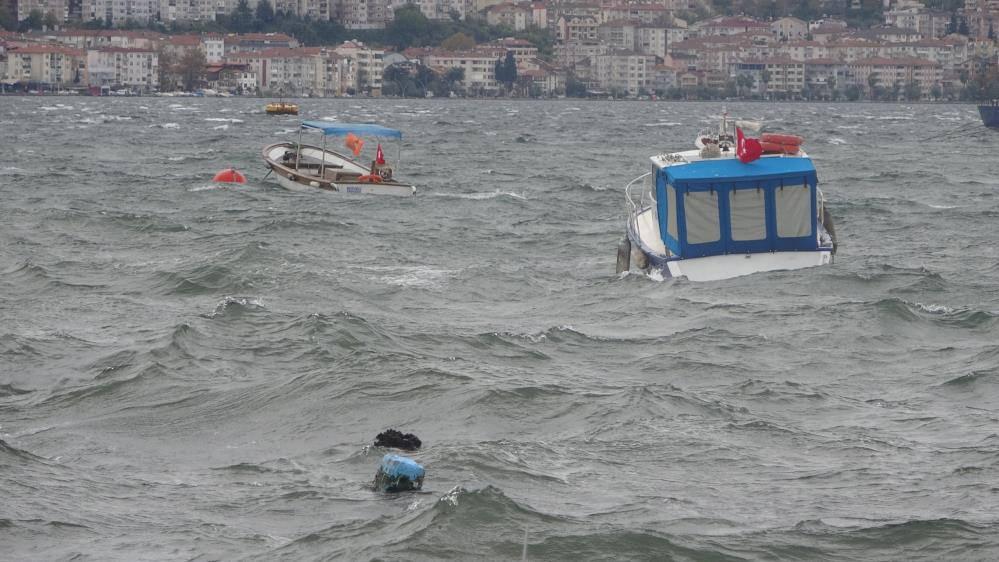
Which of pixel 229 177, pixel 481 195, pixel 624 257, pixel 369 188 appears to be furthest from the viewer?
pixel 229 177

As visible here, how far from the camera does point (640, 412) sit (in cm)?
1734

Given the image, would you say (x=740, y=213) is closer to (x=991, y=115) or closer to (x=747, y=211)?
(x=747, y=211)

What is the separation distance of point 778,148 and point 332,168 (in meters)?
22.6

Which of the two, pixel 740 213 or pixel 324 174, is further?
pixel 324 174

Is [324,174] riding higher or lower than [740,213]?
lower

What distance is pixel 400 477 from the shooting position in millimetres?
14289

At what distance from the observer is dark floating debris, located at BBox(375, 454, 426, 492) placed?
14289 mm

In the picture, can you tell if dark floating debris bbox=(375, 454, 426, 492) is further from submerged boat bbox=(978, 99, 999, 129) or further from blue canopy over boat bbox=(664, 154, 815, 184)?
submerged boat bbox=(978, 99, 999, 129)

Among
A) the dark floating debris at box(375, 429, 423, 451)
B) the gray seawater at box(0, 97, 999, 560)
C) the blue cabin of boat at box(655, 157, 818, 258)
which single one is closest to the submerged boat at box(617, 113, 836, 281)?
the blue cabin of boat at box(655, 157, 818, 258)

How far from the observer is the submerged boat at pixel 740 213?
25.1 m

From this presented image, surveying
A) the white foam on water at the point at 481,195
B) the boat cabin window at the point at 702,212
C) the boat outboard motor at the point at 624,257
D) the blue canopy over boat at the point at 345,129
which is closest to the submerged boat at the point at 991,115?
the white foam on water at the point at 481,195

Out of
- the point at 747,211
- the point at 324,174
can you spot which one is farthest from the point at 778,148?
the point at 324,174

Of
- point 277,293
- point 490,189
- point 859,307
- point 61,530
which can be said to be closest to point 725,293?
point 859,307

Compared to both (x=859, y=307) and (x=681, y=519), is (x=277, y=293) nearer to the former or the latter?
(x=859, y=307)
